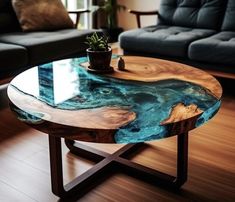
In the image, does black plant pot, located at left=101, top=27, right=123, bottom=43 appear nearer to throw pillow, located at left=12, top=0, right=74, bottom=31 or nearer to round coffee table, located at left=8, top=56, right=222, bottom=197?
throw pillow, located at left=12, top=0, right=74, bottom=31

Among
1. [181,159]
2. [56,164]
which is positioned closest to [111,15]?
[181,159]

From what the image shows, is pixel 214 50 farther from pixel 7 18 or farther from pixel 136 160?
pixel 7 18

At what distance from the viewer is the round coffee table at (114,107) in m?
1.13

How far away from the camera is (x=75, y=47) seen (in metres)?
2.94

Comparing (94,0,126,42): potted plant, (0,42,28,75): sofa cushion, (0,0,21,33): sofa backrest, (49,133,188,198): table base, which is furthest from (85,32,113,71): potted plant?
(94,0,126,42): potted plant

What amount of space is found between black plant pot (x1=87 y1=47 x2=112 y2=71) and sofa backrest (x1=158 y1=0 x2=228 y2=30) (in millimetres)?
1808

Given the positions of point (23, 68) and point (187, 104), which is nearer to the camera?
point (187, 104)

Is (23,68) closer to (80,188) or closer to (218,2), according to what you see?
(80,188)

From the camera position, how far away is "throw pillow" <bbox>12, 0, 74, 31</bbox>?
303cm

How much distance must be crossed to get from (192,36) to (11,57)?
1.47 metres

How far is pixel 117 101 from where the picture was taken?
133 cm

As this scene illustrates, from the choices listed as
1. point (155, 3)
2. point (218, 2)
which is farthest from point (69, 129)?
point (155, 3)

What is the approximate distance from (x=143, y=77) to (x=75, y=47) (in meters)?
1.44

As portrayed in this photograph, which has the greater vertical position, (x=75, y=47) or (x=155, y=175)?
(x=75, y=47)
